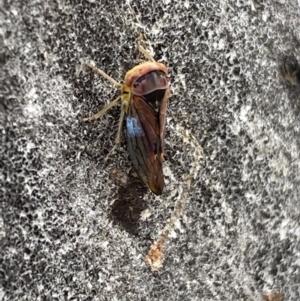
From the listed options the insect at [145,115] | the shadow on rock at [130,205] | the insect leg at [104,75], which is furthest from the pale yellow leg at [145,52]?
the shadow on rock at [130,205]

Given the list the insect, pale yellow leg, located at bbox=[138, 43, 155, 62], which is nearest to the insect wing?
the insect

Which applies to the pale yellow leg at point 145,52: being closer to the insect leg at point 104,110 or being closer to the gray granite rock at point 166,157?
the gray granite rock at point 166,157

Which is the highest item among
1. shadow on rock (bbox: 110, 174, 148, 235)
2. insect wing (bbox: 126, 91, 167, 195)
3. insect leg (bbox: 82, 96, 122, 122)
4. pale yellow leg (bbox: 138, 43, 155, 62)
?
pale yellow leg (bbox: 138, 43, 155, 62)

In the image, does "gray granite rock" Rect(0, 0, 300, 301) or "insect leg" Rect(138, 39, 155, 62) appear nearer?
"gray granite rock" Rect(0, 0, 300, 301)

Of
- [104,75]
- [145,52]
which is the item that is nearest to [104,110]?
[104,75]

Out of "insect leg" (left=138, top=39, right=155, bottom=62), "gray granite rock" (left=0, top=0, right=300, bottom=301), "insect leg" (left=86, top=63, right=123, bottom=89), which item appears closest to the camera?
"gray granite rock" (left=0, top=0, right=300, bottom=301)

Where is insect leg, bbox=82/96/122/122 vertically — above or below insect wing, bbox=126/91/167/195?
above

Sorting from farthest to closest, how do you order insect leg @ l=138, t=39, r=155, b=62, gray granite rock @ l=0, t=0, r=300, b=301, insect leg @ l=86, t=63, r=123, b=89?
insect leg @ l=138, t=39, r=155, b=62 → insect leg @ l=86, t=63, r=123, b=89 → gray granite rock @ l=0, t=0, r=300, b=301

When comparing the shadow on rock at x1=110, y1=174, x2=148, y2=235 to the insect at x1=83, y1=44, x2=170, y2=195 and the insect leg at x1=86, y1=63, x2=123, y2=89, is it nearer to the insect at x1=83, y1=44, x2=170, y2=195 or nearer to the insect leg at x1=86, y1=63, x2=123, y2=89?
the insect at x1=83, y1=44, x2=170, y2=195
